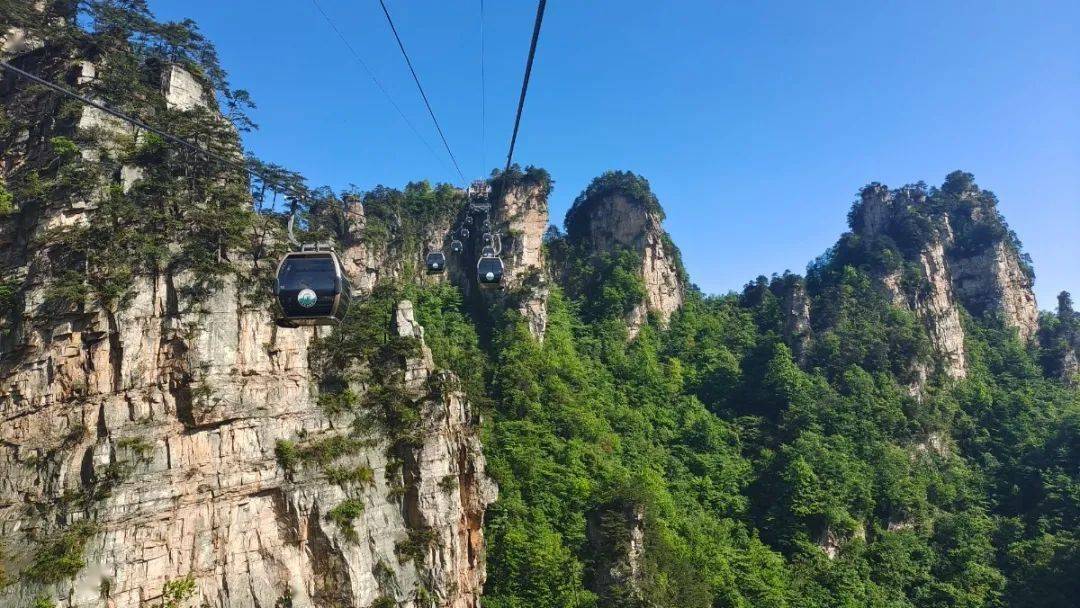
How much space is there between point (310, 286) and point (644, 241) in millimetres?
47775

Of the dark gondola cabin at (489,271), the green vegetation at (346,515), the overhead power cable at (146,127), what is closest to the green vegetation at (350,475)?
the green vegetation at (346,515)

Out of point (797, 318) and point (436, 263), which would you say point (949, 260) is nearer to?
point (797, 318)

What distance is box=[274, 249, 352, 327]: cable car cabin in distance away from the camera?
10305 millimetres

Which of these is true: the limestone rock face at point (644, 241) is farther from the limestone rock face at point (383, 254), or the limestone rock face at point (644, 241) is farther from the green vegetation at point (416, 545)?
the green vegetation at point (416, 545)

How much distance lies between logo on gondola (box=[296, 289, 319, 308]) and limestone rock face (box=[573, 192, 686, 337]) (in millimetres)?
45341

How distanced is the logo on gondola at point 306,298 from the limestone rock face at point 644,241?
149 ft

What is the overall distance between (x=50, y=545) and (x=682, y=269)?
170ft

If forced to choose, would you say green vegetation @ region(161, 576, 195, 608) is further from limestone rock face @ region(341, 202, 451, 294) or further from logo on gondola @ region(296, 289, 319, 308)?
limestone rock face @ region(341, 202, 451, 294)

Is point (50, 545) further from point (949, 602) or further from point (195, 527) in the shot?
point (949, 602)

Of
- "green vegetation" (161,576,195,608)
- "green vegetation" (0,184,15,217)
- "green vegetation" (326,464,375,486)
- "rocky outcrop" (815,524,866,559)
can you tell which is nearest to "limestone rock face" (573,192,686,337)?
"rocky outcrop" (815,524,866,559)

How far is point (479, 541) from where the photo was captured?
30.1 metres

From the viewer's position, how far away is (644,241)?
183 feet

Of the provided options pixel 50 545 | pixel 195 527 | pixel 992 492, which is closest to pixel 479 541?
pixel 195 527

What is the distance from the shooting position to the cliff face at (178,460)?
808 inches
